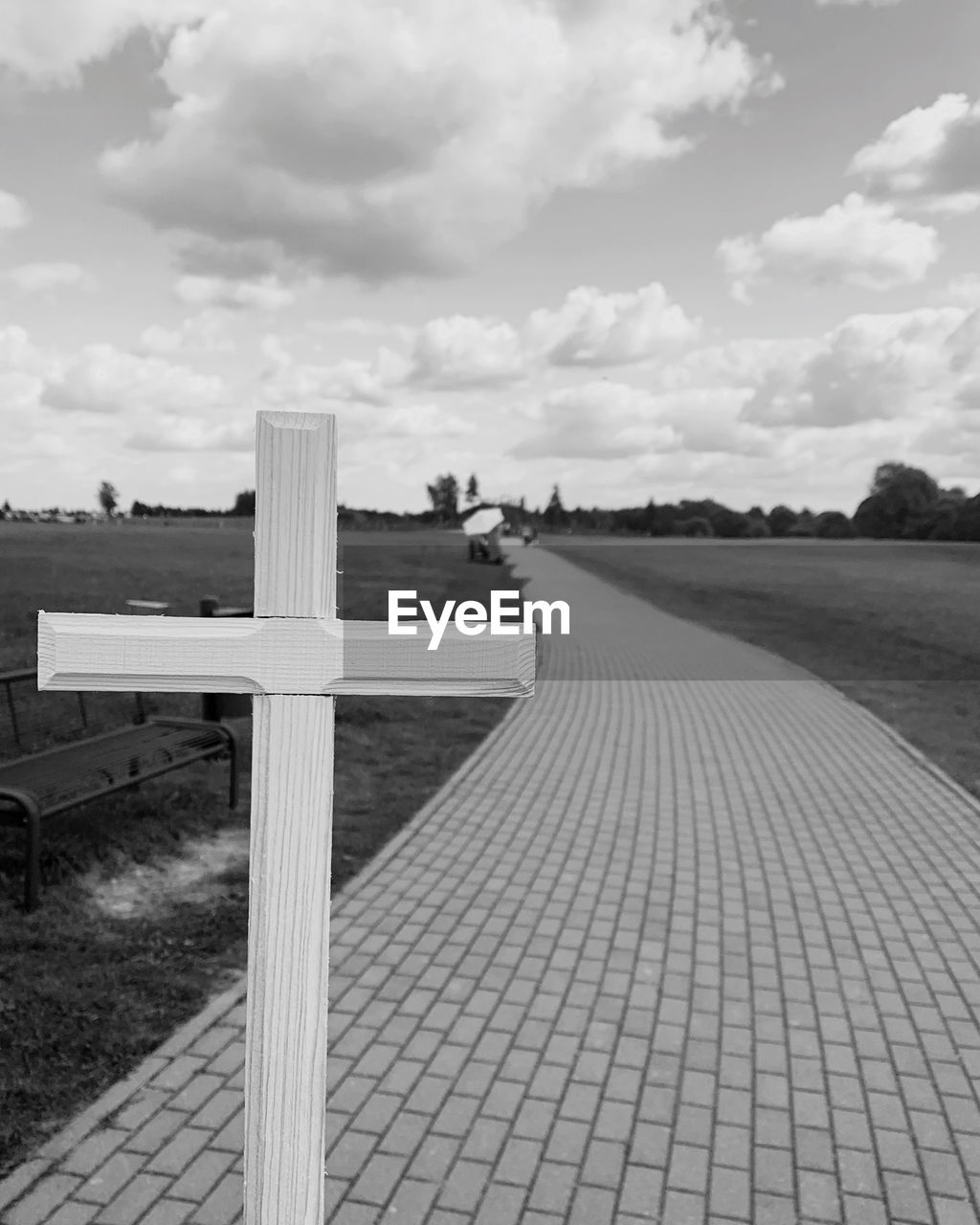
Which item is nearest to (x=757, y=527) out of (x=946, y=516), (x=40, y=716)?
(x=946, y=516)

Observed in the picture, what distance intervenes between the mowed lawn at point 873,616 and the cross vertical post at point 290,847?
6822 mm

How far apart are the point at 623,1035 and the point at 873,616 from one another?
52.3ft

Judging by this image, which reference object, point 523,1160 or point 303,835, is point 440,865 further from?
point 303,835

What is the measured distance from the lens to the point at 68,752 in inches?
207

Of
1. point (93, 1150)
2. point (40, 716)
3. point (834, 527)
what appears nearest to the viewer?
point (93, 1150)

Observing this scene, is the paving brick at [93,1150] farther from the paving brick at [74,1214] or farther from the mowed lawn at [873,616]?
the mowed lawn at [873,616]

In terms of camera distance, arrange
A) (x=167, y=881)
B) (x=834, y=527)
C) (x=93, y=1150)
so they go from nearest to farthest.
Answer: (x=93, y=1150)
(x=167, y=881)
(x=834, y=527)

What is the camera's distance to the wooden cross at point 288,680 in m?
1.23

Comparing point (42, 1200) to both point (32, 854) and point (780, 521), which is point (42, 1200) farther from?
point (780, 521)

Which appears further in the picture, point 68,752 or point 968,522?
point 968,522

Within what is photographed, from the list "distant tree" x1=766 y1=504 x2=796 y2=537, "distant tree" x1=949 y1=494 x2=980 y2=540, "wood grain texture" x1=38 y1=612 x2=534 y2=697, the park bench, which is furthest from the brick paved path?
"distant tree" x1=766 y1=504 x2=796 y2=537

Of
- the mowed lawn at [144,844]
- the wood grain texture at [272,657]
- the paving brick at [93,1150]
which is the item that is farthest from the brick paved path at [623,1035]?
the wood grain texture at [272,657]

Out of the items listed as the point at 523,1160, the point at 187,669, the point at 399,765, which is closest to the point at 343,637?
the point at 187,669

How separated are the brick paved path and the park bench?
3.90ft
